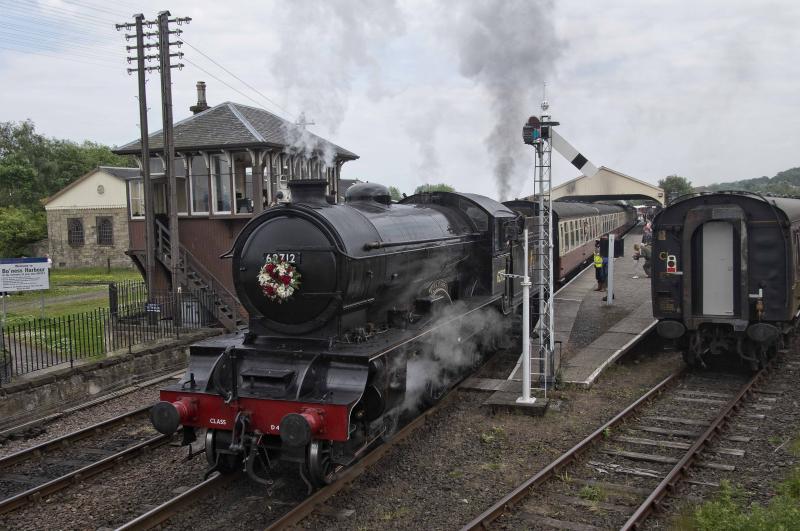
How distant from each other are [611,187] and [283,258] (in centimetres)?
4897

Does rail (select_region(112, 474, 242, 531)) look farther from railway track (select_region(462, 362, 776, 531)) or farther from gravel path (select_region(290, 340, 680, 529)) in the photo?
railway track (select_region(462, 362, 776, 531))

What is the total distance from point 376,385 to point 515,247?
7.11 metres

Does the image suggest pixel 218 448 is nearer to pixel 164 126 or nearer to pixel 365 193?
pixel 365 193

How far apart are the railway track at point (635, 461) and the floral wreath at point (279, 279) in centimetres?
313

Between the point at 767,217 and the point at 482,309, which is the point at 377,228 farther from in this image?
the point at 767,217

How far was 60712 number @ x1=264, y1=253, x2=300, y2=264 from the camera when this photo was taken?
7309 millimetres

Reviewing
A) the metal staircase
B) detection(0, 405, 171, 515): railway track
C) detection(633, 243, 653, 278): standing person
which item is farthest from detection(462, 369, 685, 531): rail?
detection(633, 243, 653, 278): standing person

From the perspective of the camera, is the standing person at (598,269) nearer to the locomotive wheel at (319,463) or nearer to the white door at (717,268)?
the white door at (717,268)

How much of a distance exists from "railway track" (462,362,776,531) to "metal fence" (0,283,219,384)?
8.56 metres

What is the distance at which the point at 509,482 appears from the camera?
723 centimetres

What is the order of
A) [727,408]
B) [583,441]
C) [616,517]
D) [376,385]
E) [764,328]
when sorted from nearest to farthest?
[616,517] → [376,385] → [583,441] → [727,408] → [764,328]

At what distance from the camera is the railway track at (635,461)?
6.39 meters

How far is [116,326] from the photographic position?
1466 cm

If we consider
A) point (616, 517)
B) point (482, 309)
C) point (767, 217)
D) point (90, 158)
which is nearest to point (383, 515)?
point (616, 517)
